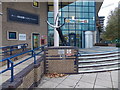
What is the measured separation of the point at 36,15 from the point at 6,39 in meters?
5.21

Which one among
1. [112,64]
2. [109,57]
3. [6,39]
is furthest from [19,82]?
[6,39]

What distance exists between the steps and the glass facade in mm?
8475

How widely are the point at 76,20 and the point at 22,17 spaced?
7.65 metres

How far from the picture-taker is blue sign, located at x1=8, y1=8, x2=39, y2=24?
12.0 metres

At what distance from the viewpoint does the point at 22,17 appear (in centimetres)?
1309

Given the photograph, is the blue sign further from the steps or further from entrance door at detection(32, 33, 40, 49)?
the steps

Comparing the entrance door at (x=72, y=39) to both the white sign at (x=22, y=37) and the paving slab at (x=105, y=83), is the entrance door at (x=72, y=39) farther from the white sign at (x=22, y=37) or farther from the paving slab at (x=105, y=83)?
Result: the paving slab at (x=105, y=83)

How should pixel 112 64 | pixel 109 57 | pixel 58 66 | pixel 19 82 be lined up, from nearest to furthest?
pixel 19 82 → pixel 58 66 → pixel 112 64 → pixel 109 57

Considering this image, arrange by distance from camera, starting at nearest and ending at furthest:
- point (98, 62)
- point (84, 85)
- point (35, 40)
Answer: point (84, 85)
point (98, 62)
point (35, 40)

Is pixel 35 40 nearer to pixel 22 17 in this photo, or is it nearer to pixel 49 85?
pixel 22 17

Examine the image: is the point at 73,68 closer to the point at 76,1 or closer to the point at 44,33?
the point at 44,33

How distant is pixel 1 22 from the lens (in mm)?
10930

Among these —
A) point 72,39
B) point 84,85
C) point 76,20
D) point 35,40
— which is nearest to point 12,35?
point 35,40

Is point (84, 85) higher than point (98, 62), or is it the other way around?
point (98, 62)
